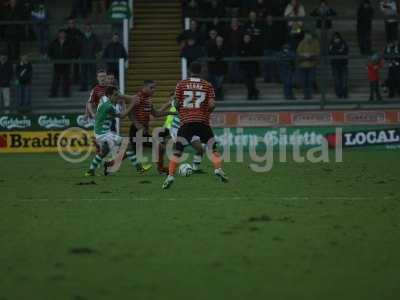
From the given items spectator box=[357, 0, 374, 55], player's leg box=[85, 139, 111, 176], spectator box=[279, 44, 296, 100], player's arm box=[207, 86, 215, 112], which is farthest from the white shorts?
spectator box=[357, 0, 374, 55]

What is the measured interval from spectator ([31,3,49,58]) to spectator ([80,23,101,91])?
4.03 feet

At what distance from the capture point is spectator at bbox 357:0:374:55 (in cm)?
2981

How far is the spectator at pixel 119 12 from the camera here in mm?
29828

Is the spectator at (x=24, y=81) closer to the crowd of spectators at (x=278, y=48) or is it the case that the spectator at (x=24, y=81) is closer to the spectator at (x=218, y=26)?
the crowd of spectators at (x=278, y=48)

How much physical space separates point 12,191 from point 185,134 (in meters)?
3.08

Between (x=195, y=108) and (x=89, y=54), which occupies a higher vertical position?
(x=89, y=54)

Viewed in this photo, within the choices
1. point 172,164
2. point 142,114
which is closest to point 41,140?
point 142,114

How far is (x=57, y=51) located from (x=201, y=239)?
19.8 metres

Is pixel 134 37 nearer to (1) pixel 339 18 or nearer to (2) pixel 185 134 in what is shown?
(1) pixel 339 18

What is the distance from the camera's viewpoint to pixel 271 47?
2970 cm

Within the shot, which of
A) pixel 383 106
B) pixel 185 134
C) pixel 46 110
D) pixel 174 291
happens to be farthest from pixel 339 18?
pixel 174 291

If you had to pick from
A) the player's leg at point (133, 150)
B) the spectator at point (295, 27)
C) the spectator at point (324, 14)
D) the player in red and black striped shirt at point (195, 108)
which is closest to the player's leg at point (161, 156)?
the player's leg at point (133, 150)

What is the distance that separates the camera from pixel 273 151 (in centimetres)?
2758

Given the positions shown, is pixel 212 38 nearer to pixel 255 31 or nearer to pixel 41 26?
pixel 255 31
